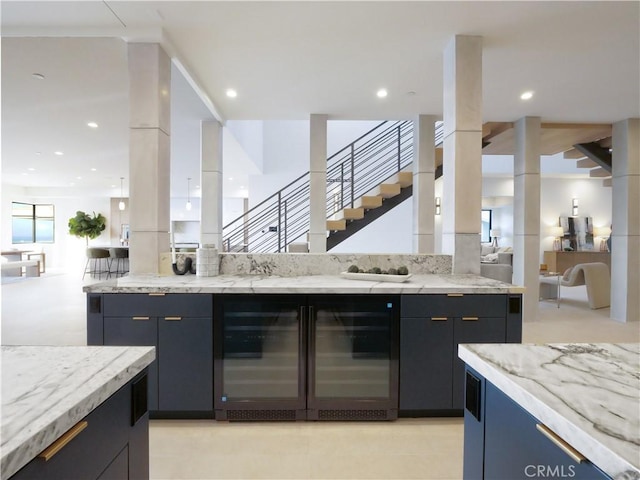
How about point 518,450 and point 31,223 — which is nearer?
point 518,450

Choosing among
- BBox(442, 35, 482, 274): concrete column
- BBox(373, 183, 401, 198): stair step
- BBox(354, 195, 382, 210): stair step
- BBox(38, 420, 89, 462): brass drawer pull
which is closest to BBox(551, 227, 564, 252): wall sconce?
BBox(373, 183, 401, 198): stair step

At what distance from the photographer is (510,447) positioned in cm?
90

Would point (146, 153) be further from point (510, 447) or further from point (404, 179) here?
point (404, 179)

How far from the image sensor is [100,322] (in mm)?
2363

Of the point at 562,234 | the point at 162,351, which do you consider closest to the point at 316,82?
the point at 162,351

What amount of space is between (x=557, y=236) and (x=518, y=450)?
12.0m

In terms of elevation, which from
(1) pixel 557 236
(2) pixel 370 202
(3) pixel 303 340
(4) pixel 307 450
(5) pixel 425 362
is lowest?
(4) pixel 307 450

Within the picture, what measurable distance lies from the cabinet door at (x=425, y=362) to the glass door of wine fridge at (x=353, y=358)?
0.22ft

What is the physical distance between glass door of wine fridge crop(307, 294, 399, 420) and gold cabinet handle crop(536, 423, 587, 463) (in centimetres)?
164

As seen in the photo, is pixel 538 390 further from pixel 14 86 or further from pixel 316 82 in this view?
pixel 14 86

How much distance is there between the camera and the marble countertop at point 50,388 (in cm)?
62

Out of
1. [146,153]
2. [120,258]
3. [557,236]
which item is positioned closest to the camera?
[146,153]
